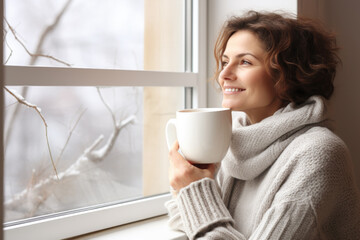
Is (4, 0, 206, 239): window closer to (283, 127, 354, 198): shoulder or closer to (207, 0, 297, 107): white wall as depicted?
(207, 0, 297, 107): white wall

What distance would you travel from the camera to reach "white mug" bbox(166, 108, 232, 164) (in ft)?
2.95

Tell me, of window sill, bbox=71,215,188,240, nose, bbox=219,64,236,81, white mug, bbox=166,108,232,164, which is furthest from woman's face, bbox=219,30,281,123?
window sill, bbox=71,215,188,240

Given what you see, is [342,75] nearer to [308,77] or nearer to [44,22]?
[308,77]

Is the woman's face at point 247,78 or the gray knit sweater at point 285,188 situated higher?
the woman's face at point 247,78

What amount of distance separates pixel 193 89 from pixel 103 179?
0.46 m

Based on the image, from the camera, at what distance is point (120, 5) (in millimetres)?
1177

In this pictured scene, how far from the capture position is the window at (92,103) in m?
0.99

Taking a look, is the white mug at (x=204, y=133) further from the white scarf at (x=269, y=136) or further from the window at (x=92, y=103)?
the window at (x=92, y=103)

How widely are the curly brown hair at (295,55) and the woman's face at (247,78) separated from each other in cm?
2

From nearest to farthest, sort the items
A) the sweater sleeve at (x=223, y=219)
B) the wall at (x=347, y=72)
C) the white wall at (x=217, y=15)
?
the sweater sleeve at (x=223, y=219)
the white wall at (x=217, y=15)
the wall at (x=347, y=72)

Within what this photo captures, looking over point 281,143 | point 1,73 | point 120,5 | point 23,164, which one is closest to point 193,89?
point 120,5

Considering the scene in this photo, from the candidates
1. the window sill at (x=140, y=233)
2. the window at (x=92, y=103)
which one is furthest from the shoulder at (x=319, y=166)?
the window at (x=92, y=103)

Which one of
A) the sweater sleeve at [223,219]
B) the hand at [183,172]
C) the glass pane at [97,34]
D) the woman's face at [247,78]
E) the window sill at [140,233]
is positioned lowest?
the window sill at [140,233]

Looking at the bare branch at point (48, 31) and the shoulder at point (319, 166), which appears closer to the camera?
the shoulder at point (319, 166)
